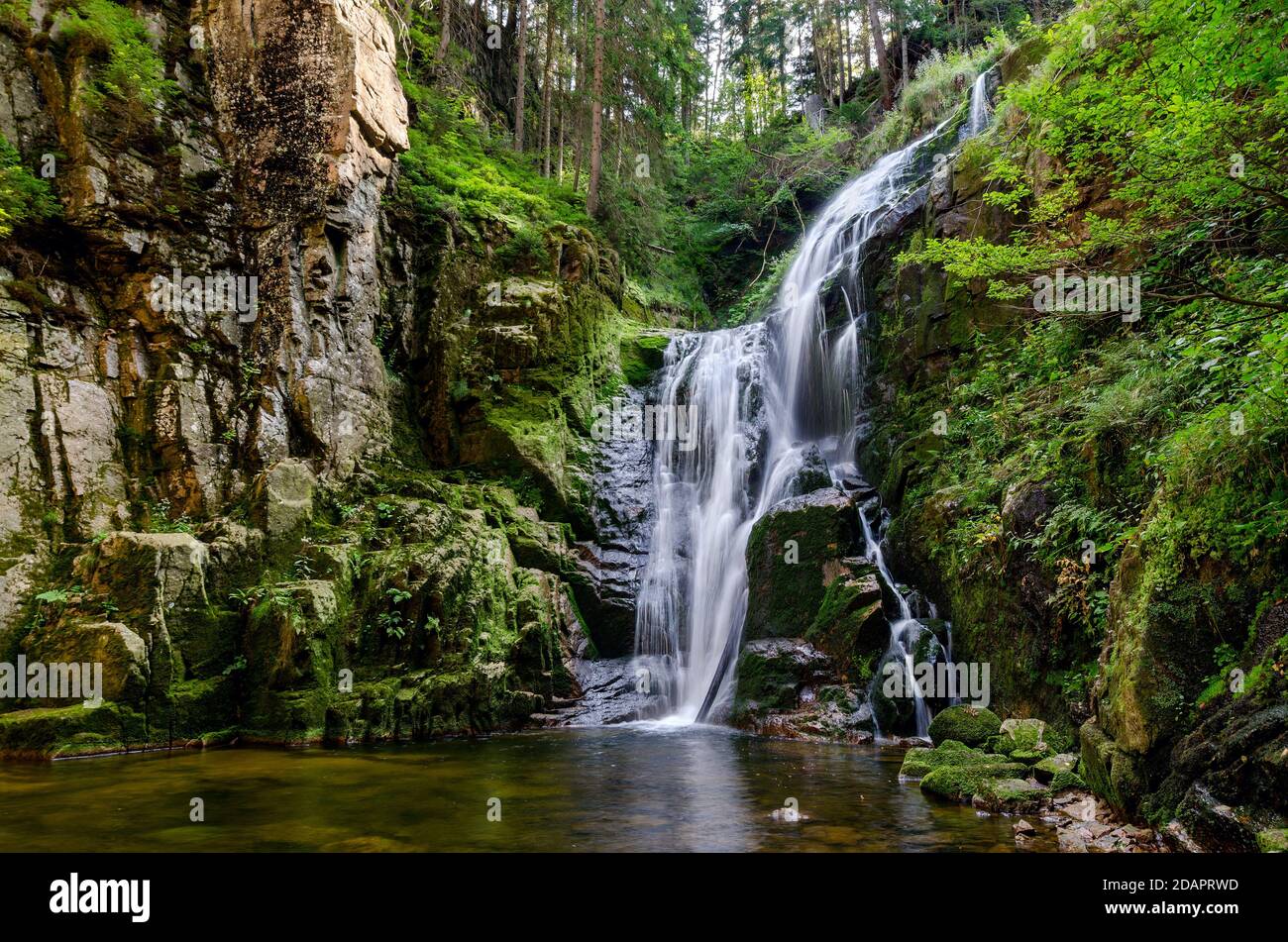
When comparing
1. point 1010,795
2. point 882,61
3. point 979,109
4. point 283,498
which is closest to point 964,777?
point 1010,795

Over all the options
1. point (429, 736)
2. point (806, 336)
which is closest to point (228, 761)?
point (429, 736)

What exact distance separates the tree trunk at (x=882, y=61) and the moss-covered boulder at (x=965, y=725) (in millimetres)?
25439

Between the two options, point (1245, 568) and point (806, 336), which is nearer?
point (1245, 568)

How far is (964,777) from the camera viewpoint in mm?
6309

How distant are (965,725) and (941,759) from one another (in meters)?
0.99

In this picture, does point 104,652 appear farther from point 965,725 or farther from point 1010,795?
point 965,725

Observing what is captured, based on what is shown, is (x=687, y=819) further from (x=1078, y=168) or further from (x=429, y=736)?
(x=1078, y=168)

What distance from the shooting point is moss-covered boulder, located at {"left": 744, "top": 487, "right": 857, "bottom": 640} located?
11.3 meters

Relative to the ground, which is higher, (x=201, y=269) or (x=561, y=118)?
(x=561, y=118)

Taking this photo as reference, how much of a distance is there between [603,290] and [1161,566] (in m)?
15.2

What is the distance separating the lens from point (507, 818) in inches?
229

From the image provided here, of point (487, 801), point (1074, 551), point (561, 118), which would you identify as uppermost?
point (561, 118)

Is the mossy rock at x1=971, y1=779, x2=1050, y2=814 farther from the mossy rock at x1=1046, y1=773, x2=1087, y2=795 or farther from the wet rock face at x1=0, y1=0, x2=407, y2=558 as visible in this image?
the wet rock face at x1=0, y1=0, x2=407, y2=558

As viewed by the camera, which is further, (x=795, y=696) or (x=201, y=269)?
(x=201, y=269)
